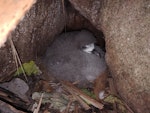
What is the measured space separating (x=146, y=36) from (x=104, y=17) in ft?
1.28

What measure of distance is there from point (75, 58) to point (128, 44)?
0.58m

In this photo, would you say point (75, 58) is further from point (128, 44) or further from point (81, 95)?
point (128, 44)

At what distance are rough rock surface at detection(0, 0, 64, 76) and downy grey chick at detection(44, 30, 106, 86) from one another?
0.32ft

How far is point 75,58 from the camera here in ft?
8.29

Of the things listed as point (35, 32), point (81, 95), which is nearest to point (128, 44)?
point (81, 95)

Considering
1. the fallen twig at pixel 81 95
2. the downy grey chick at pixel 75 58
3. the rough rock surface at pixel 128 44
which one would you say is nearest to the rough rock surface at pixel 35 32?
the downy grey chick at pixel 75 58

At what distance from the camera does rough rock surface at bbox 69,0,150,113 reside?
1.99m

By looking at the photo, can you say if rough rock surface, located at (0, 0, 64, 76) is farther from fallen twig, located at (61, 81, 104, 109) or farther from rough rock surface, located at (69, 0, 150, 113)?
fallen twig, located at (61, 81, 104, 109)

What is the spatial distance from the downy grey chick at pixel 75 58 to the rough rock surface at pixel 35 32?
0.10 m

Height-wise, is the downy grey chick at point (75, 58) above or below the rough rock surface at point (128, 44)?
below

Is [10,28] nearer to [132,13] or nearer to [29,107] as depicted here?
[132,13]

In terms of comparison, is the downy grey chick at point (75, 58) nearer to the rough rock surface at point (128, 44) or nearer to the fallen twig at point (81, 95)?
the fallen twig at point (81, 95)

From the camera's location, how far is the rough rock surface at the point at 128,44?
199cm

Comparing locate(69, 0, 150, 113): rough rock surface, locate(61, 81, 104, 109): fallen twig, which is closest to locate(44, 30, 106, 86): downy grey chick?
locate(61, 81, 104, 109): fallen twig
